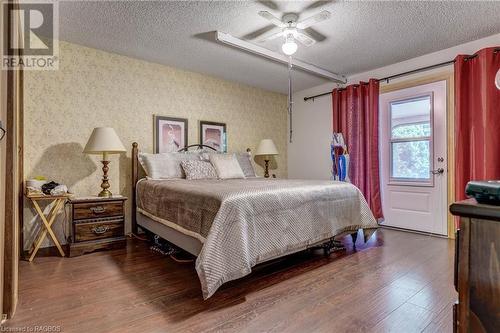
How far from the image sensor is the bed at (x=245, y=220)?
1931mm

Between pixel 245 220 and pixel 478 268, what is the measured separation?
1500mm

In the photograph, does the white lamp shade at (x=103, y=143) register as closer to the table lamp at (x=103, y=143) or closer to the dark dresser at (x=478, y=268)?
the table lamp at (x=103, y=143)

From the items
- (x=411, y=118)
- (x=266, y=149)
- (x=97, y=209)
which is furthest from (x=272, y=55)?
(x=97, y=209)

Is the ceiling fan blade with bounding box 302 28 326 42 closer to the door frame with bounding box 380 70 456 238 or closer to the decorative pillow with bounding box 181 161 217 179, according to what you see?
the door frame with bounding box 380 70 456 238

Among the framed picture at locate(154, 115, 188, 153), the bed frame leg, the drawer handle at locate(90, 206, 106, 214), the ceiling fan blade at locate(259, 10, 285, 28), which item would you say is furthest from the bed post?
the bed frame leg

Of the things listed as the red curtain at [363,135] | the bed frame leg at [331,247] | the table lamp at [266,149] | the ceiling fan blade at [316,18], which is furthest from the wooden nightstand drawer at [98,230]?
the red curtain at [363,135]

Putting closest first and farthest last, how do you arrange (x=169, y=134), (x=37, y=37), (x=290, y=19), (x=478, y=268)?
(x=478, y=268), (x=290, y=19), (x=37, y=37), (x=169, y=134)

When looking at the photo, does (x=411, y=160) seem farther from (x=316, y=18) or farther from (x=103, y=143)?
(x=103, y=143)

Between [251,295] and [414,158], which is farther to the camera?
[414,158]

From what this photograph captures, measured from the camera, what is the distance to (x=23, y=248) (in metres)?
2.91

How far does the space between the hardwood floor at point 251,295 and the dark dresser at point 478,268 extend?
103 cm

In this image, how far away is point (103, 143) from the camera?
303 cm

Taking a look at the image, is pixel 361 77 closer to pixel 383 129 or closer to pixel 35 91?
pixel 383 129

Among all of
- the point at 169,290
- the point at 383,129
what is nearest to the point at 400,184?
the point at 383,129
